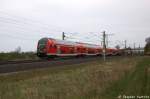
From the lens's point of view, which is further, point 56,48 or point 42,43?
point 56,48

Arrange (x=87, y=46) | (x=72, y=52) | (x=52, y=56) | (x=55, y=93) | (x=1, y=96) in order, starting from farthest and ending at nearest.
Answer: (x=87, y=46)
(x=72, y=52)
(x=52, y=56)
(x=55, y=93)
(x=1, y=96)

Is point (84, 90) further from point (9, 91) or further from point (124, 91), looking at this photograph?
point (9, 91)

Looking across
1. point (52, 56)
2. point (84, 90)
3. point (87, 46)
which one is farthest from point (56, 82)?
point (87, 46)

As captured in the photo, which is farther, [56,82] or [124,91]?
[56,82]

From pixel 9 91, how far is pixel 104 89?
471 cm

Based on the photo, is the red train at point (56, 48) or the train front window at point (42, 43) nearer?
the red train at point (56, 48)

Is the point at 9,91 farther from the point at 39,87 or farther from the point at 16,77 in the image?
the point at 16,77

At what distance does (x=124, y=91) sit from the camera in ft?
43.4

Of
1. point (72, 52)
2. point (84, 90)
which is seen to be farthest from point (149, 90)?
point (72, 52)

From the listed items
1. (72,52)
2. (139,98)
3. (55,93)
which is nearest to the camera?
(139,98)

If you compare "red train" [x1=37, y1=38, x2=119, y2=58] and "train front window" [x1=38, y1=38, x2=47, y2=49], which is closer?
"red train" [x1=37, y1=38, x2=119, y2=58]

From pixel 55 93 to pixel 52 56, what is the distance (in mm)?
27639

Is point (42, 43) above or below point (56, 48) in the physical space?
above

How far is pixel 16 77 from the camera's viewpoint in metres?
18.2
